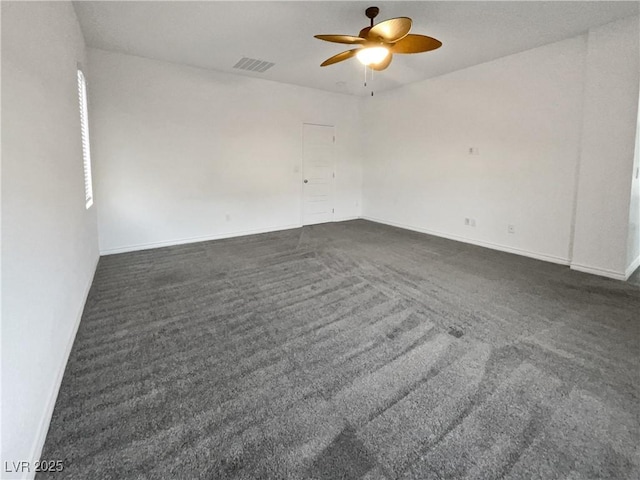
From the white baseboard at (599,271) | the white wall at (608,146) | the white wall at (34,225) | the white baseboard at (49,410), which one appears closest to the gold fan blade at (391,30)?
the white wall at (34,225)

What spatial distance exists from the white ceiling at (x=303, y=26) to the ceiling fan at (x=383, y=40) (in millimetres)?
372

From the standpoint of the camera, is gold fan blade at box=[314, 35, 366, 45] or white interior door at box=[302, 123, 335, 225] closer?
gold fan blade at box=[314, 35, 366, 45]

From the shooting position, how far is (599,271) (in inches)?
150

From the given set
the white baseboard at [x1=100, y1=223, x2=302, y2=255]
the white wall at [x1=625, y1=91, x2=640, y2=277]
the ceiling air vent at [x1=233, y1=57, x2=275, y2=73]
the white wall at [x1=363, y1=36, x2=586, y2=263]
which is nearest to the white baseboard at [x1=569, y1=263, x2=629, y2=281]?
the white wall at [x1=625, y1=91, x2=640, y2=277]

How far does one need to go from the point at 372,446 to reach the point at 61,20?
3.74 meters

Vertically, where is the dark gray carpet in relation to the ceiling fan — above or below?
below

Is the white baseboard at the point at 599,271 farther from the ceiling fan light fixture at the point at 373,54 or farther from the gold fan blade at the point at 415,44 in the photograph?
the ceiling fan light fixture at the point at 373,54

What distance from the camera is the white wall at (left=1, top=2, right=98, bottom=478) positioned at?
131 cm

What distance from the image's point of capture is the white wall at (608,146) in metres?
3.43

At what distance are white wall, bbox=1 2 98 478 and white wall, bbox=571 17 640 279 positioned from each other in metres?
5.11

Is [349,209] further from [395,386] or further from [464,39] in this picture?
[395,386]

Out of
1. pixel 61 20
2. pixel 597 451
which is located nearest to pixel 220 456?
pixel 597 451

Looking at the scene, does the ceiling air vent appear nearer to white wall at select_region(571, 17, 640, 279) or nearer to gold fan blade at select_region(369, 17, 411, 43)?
gold fan blade at select_region(369, 17, 411, 43)

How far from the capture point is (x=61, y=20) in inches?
102
